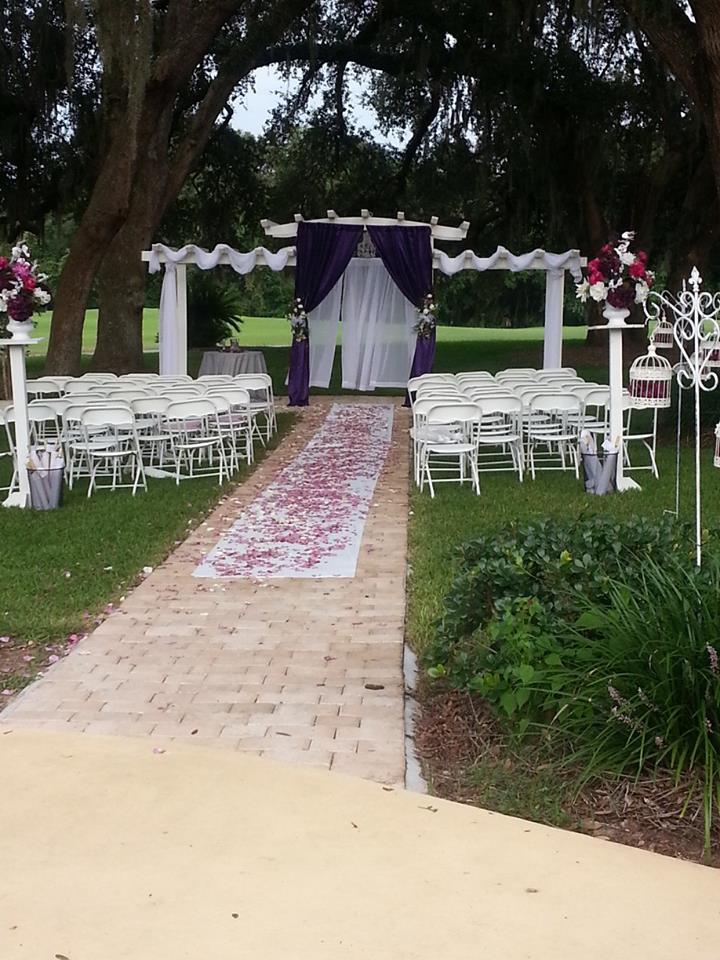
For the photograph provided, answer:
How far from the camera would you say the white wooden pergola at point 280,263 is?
14023mm

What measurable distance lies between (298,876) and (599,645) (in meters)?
1.25

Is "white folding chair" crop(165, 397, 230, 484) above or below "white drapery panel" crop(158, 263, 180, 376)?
below

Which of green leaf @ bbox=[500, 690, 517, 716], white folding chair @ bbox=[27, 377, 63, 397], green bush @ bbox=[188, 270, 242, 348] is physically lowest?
green leaf @ bbox=[500, 690, 517, 716]

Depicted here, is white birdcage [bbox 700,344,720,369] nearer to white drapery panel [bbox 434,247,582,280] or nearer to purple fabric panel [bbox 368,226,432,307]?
white drapery panel [bbox 434,247,582,280]

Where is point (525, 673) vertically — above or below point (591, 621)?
below

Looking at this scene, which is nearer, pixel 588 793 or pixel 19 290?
pixel 588 793

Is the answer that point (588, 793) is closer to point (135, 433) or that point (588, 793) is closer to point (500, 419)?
point (135, 433)

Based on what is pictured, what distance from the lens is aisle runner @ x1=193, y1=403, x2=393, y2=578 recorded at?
5879 mm

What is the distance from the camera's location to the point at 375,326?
1599cm

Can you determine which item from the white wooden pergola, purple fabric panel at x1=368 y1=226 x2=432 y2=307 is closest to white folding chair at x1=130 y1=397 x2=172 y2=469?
the white wooden pergola

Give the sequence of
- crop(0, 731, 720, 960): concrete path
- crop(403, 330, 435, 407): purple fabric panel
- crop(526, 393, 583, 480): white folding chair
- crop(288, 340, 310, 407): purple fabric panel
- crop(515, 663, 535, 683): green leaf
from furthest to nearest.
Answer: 1. crop(288, 340, 310, 407): purple fabric panel
2. crop(403, 330, 435, 407): purple fabric panel
3. crop(526, 393, 583, 480): white folding chair
4. crop(515, 663, 535, 683): green leaf
5. crop(0, 731, 720, 960): concrete path

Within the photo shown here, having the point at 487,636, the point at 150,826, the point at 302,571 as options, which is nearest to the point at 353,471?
the point at 302,571

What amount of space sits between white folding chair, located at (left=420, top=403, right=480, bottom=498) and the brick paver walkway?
2.20 metres

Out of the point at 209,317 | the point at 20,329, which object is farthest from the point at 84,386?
the point at 209,317
